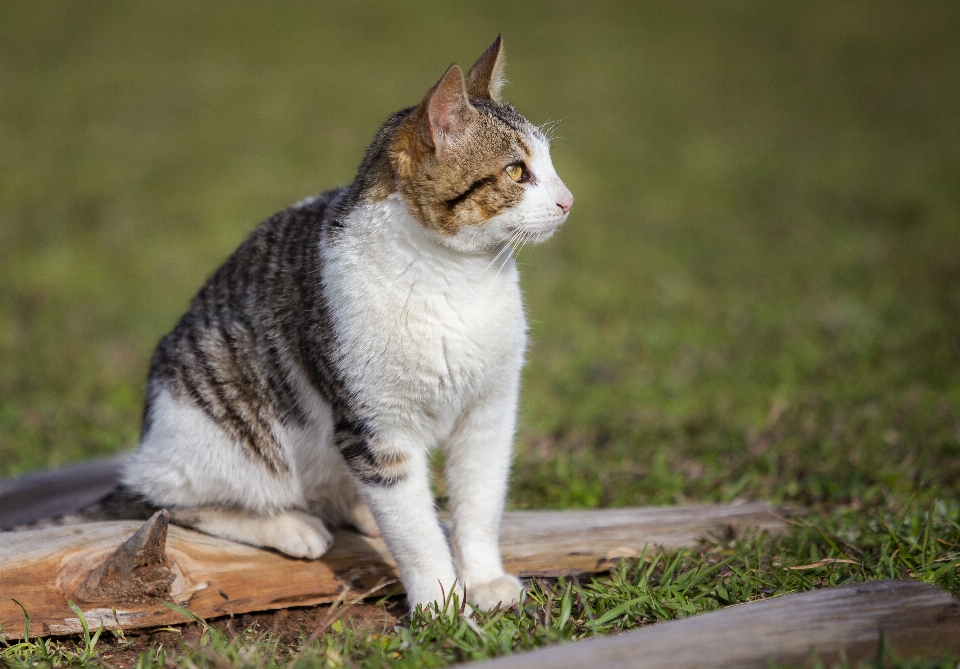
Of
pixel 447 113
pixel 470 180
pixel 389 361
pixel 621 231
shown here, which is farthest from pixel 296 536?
pixel 621 231

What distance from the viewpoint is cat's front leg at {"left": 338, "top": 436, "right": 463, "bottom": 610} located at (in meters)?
3.00

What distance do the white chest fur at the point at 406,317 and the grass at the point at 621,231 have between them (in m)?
0.78

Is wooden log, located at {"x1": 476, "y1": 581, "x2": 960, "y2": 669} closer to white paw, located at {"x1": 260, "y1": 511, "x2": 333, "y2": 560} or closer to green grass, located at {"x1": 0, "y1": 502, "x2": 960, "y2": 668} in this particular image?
green grass, located at {"x1": 0, "y1": 502, "x2": 960, "y2": 668}

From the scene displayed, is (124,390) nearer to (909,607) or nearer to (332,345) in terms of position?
(332,345)

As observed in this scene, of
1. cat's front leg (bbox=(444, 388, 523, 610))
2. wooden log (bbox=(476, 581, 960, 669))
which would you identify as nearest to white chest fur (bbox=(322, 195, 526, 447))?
cat's front leg (bbox=(444, 388, 523, 610))

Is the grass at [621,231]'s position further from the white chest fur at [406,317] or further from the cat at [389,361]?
the white chest fur at [406,317]

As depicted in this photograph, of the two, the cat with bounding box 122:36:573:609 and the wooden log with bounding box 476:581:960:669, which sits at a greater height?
the cat with bounding box 122:36:573:609

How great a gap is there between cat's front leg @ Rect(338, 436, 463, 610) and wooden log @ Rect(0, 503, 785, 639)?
41 centimetres

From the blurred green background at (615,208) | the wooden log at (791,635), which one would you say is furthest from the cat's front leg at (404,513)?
the blurred green background at (615,208)

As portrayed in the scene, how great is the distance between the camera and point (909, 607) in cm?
241

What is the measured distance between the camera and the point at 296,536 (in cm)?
331

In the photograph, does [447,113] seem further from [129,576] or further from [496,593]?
[129,576]

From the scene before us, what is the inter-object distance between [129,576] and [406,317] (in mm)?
1288

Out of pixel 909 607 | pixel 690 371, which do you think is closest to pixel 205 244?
pixel 690 371
